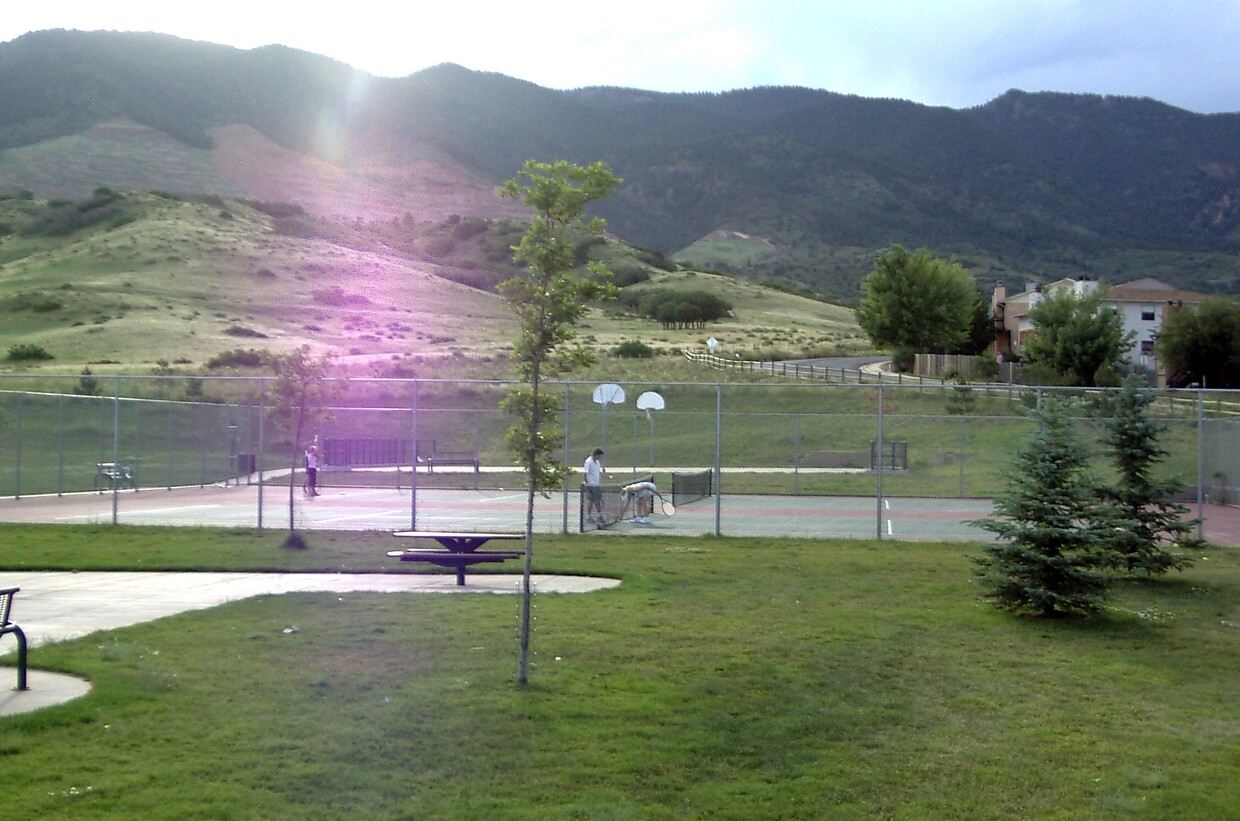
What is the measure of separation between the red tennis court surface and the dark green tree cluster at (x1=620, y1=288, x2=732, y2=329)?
68.6 metres

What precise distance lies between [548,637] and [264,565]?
6622 millimetres

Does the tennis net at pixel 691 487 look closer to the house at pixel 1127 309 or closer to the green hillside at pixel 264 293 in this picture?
the green hillside at pixel 264 293

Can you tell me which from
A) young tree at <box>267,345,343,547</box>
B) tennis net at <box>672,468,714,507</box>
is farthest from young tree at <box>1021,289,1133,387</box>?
young tree at <box>267,345,343,547</box>

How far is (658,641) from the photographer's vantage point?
35.8ft

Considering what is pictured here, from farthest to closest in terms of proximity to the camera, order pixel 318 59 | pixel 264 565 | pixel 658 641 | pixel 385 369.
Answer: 1. pixel 318 59
2. pixel 385 369
3. pixel 264 565
4. pixel 658 641

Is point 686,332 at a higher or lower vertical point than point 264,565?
higher

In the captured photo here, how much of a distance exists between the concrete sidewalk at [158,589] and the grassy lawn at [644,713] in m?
0.64

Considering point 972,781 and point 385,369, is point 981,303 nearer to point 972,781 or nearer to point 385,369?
point 385,369

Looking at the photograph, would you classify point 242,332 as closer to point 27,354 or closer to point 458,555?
point 27,354

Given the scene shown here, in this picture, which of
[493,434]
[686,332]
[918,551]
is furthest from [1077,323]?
[918,551]

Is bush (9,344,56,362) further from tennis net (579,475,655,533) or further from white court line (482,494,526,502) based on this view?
tennis net (579,475,655,533)

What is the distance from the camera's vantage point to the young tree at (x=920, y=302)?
76.7 meters

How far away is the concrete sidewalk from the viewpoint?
466 inches

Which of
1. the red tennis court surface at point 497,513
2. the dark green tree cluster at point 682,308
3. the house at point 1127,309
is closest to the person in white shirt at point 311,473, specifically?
the red tennis court surface at point 497,513
